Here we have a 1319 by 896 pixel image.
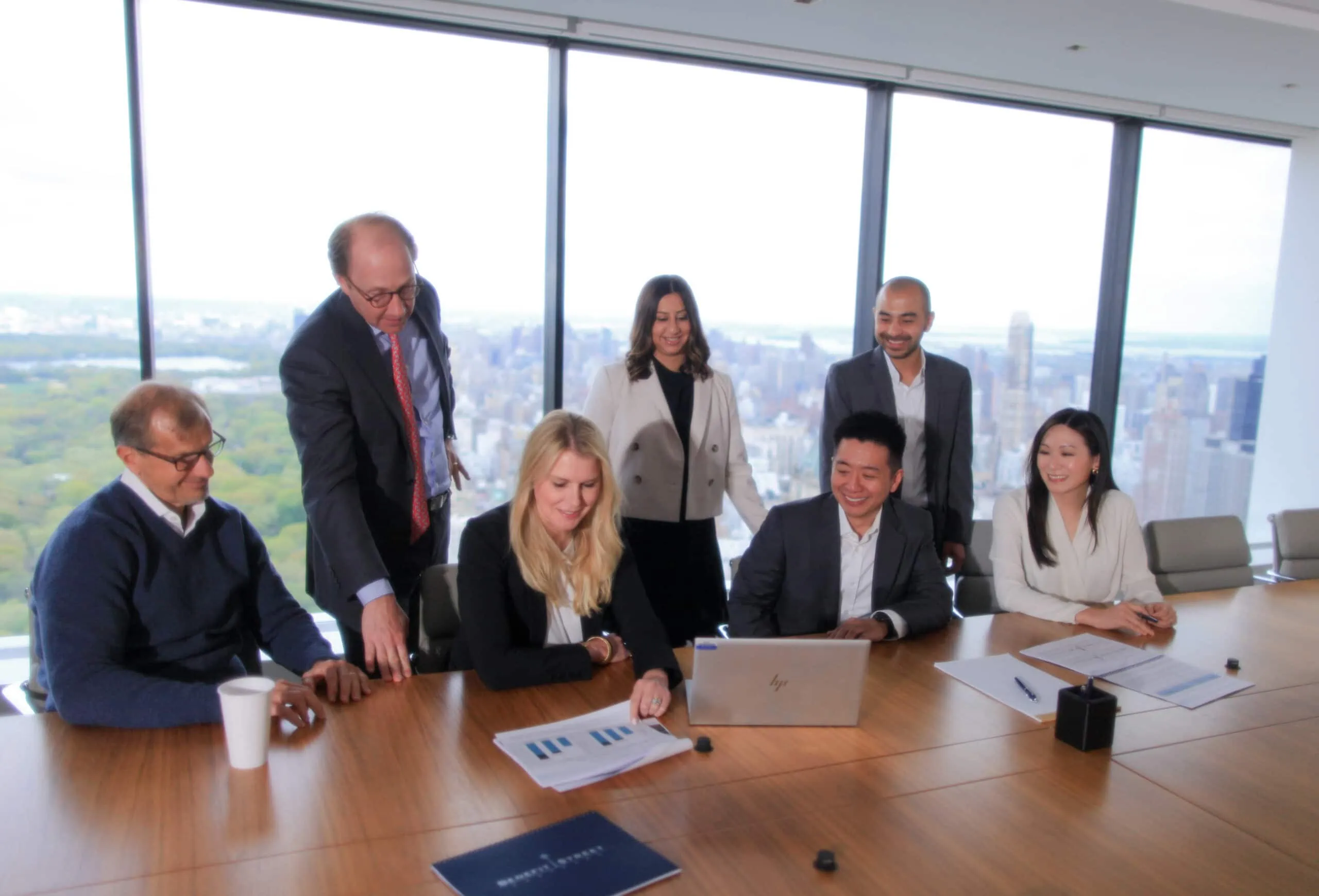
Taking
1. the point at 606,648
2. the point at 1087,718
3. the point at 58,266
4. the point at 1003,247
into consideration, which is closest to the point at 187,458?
the point at 606,648

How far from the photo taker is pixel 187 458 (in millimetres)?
1998

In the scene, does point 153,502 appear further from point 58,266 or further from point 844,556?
point 58,266

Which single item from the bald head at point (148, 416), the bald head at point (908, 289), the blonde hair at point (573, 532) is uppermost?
the bald head at point (908, 289)

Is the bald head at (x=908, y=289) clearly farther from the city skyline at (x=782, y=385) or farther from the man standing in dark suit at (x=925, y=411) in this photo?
the city skyline at (x=782, y=385)

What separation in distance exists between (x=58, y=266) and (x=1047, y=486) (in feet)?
12.0

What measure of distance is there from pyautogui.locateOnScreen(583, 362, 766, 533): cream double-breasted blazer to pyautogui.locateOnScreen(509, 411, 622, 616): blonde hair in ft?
2.81

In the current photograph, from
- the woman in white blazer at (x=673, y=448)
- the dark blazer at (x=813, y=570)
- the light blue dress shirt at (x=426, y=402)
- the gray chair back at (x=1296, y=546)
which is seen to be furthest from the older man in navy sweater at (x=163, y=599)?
the gray chair back at (x=1296, y=546)

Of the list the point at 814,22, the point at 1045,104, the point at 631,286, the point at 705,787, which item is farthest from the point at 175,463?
the point at 1045,104

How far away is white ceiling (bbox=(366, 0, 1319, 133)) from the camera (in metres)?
3.65

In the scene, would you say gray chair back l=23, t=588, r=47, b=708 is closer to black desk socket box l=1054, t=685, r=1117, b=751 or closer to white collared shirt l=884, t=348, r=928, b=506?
black desk socket box l=1054, t=685, r=1117, b=751

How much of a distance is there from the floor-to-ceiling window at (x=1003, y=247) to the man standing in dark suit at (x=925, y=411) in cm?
152

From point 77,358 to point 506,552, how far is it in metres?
2.38

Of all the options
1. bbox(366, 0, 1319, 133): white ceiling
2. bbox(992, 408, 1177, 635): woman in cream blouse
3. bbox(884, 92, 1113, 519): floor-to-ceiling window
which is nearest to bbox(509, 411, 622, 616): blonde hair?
bbox(992, 408, 1177, 635): woman in cream blouse

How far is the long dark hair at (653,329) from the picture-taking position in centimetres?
316
